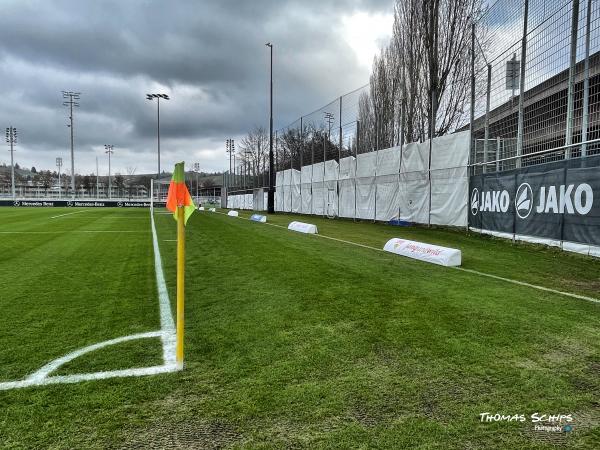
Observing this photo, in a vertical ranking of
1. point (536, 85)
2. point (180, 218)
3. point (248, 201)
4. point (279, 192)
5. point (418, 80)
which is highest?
point (418, 80)

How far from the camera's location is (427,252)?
9.02 meters

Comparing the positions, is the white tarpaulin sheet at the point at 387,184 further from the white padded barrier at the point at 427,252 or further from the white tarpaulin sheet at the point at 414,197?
the white padded barrier at the point at 427,252

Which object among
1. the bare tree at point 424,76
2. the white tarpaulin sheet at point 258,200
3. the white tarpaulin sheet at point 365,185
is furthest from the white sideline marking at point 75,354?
the white tarpaulin sheet at point 258,200

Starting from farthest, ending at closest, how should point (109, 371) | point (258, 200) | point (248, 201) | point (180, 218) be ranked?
point (248, 201)
point (258, 200)
point (180, 218)
point (109, 371)

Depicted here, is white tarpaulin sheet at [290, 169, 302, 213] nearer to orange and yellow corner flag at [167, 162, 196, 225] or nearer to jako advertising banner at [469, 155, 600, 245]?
jako advertising banner at [469, 155, 600, 245]

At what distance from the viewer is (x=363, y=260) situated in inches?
357

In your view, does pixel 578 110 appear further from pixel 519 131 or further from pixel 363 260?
pixel 363 260

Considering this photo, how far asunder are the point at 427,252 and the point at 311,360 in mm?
6019

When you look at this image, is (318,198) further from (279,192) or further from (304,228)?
(304,228)

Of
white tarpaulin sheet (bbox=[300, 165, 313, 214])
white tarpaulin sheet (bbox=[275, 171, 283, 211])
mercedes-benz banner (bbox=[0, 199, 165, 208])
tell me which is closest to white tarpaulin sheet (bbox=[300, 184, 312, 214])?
white tarpaulin sheet (bbox=[300, 165, 313, 214])

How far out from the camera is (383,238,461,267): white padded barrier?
8359mm

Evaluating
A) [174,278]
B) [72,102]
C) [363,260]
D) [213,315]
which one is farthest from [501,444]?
[72,102]

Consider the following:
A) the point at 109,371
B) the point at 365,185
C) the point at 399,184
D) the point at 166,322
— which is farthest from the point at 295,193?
the point at 109,371

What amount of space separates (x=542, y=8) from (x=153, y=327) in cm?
1276
